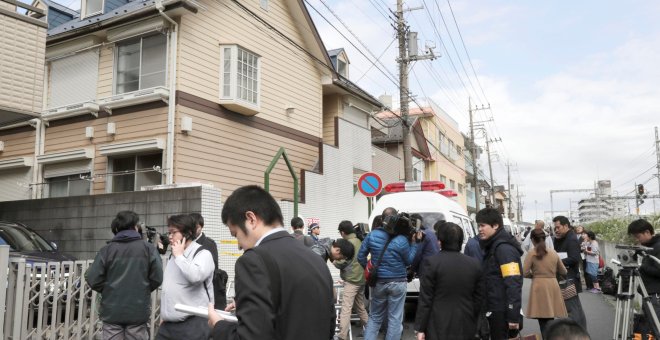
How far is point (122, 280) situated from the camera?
4.99 meters

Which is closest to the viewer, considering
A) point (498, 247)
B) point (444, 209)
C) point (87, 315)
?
point (498, 247)

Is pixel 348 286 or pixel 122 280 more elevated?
pixel 122 280

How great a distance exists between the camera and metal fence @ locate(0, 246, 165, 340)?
6215 mm

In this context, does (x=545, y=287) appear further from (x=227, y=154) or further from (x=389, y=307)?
(x=227, y=154)

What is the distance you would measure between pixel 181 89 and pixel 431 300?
9.90m

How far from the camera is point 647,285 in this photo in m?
5.84

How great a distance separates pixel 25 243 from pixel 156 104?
458 cm

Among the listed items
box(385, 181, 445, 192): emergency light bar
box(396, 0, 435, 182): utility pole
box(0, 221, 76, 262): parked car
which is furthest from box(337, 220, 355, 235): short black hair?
box(396, 0, 435, 182): utility pole

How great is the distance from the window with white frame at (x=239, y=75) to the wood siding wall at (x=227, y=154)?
76 centimetres

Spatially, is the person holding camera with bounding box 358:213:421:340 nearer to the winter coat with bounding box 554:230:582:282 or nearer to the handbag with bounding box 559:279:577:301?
the handbag with bounding box 559:279:577:301

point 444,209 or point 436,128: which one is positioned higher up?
point 436,128

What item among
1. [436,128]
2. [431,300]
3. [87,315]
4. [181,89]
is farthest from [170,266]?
[436,128]

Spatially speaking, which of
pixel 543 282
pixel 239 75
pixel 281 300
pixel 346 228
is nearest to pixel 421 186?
pixel 346 228

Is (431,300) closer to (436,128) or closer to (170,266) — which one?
(170,266)
